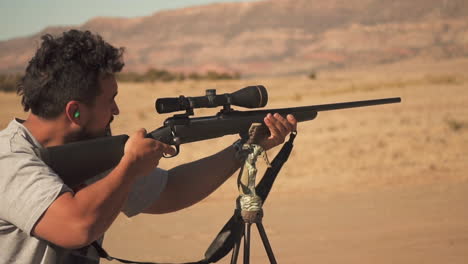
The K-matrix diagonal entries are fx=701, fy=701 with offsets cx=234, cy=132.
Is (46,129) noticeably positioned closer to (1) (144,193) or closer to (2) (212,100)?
(1) (144,193)

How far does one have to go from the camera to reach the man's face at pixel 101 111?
283 cm

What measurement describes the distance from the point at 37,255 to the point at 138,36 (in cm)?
10862

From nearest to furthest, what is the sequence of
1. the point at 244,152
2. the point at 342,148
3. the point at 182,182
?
the point at 244,152 < the point at 182,182 < the point at 342,148

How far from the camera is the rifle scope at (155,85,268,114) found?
318cm

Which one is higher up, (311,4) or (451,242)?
(451,242)

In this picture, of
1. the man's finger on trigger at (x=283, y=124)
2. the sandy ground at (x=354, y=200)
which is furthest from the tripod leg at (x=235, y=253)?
the sandy ground at (x=354, y=200)

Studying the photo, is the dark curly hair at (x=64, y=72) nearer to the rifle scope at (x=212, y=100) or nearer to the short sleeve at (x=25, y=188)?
the short sleeve at (x=25, y=188)

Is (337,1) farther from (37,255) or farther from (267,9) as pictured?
(37,255)

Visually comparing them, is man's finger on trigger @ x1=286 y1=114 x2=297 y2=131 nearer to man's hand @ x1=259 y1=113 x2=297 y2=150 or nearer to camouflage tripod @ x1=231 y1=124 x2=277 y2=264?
man's hand @ x1=259 y1=113 x2=297 y2=150

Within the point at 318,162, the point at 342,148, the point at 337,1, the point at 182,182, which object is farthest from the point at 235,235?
the point at 337,1

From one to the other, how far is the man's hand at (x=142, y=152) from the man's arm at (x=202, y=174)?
0.68 meters

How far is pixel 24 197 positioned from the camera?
2592 millimetres

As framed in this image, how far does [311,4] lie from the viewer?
4178 inches

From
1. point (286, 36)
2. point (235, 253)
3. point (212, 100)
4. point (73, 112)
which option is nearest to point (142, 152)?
point (73, 112)
